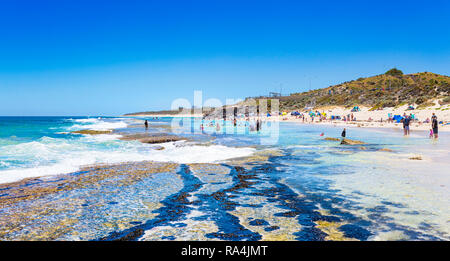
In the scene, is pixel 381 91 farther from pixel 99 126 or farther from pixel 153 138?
pixel 153 138

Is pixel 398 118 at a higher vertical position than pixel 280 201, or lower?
higher

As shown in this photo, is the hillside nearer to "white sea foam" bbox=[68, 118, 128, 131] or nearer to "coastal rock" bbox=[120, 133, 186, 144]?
"coastal rock" bbox=[120, 133, 186, 144]

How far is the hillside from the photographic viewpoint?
228 feet

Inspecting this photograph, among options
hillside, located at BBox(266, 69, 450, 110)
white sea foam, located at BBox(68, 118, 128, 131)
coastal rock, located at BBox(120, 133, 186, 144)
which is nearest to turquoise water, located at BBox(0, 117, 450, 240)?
coastal rock, located at BBox(120, 133, 186, 144)

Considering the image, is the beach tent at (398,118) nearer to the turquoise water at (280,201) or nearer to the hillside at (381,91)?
the hillside at (381,91)

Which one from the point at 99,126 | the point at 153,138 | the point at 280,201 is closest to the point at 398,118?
the point at 153,138

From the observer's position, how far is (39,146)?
69.5 feet

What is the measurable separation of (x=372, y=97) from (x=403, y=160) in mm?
82267

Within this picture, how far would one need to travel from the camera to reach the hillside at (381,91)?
69.5m

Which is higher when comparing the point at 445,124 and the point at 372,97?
the point at 372,97

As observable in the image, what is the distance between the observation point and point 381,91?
91250 millimetres

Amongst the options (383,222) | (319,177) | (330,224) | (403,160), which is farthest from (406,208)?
(403,160)
